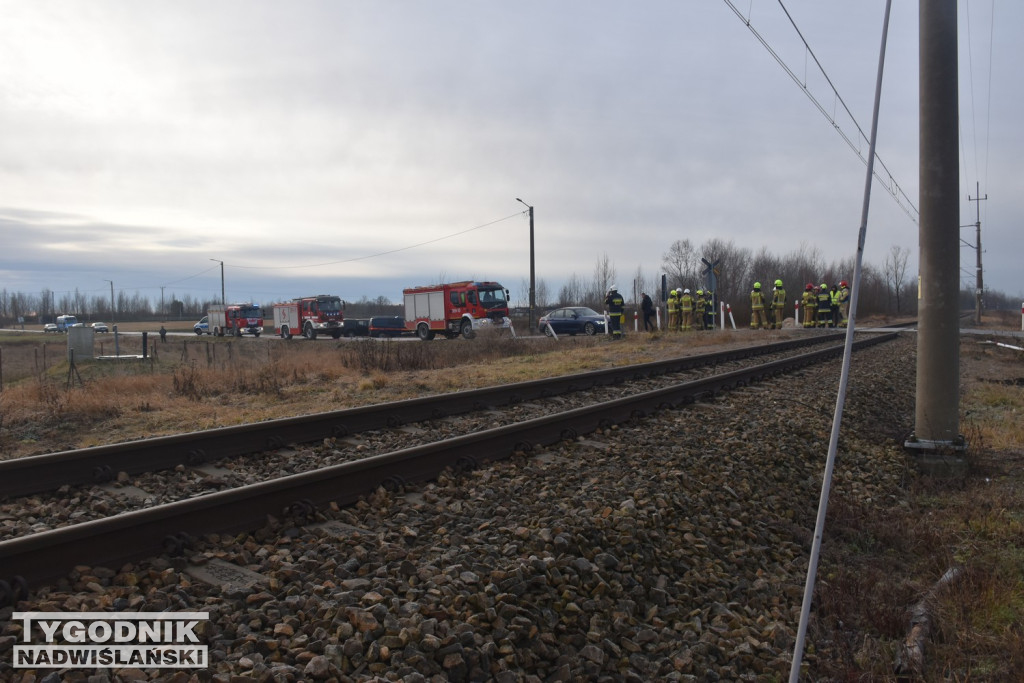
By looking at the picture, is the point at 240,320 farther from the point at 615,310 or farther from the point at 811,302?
the point at 811,302

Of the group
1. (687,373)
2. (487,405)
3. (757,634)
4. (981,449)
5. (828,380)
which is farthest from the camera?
(687,373)

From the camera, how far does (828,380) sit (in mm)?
13133

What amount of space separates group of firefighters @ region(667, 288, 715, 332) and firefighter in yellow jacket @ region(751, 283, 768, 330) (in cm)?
196

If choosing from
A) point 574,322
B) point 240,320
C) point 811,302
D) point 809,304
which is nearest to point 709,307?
point 809,304

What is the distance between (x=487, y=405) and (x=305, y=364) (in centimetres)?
816

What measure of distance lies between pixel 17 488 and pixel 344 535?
9.16 ft

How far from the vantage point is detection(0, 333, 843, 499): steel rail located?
220 inches

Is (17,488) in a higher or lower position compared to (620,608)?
higher

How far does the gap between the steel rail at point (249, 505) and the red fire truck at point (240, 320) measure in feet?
174

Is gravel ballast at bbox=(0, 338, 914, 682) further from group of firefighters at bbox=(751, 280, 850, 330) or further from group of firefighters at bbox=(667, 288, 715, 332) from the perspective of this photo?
group of firefighters at bbox=(751, 280, 850, 330)

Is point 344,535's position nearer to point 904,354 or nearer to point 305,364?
point 305,364

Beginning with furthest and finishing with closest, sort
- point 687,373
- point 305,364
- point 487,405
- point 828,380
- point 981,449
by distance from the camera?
point 305,364 < point 687,373 < point 828,380 < point 487,405 < point 981,449

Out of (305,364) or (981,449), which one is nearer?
(981,449)

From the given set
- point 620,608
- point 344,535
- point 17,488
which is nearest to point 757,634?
point 620,608
